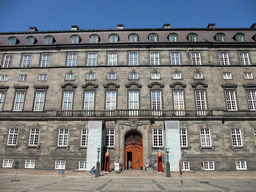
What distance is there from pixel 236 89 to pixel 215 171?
1420 cm

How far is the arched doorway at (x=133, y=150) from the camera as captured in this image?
28625mm

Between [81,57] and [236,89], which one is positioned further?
[81,57]

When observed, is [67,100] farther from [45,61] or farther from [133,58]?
[133,58]

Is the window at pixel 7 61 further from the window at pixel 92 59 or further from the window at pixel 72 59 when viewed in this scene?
the window at pixel 92 59

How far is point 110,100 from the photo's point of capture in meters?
31.1

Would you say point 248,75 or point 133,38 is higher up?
point 133,38

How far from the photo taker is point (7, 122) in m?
31.0

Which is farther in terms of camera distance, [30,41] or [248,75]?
[30,41]

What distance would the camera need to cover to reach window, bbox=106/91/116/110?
30756mm

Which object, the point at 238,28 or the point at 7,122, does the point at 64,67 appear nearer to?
the point at 7,122

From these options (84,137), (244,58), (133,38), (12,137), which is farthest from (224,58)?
(12,137)

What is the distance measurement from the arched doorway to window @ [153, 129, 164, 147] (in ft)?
7.27

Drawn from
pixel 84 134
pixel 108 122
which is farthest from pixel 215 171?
pixel 84 134

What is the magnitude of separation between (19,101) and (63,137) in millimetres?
10883
